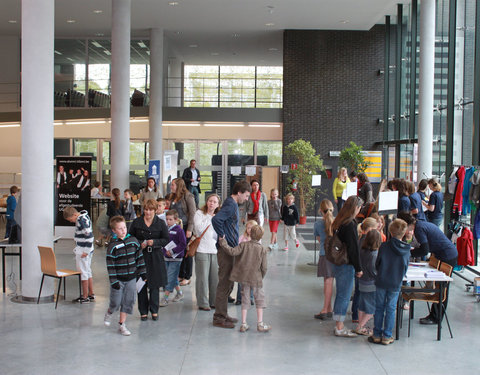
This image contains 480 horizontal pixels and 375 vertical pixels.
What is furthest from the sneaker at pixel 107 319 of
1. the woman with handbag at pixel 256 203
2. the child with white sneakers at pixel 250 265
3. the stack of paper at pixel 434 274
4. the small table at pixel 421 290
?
the woman with handbag at pixel 256 203

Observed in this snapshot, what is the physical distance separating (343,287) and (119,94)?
10.3 m

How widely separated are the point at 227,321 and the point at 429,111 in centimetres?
863

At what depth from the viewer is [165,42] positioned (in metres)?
22.9

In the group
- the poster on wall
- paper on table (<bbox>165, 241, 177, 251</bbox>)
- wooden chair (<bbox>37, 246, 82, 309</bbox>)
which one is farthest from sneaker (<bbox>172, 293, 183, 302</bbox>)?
the poster on wall

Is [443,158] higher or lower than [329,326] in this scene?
higher

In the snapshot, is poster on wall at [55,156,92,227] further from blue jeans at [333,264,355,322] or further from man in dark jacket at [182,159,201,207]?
man in dark jacket at [182,159,201,207]

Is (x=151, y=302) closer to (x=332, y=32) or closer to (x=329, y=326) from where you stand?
(x=329, y=326)

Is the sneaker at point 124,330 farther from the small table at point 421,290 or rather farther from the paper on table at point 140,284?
the small table at point 421,290

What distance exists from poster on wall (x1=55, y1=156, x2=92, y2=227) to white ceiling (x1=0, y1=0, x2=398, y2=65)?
793 centimetres

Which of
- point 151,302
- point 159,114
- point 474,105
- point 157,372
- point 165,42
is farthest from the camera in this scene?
point 165,42

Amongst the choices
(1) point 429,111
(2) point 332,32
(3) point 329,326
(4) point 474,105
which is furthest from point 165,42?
(3) point 329,326

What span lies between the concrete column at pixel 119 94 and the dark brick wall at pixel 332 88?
287 inches

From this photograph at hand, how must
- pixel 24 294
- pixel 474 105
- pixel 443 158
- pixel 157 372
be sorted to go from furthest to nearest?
pixel 443 158 → pixel 474 105 → pixel 24 294 → pixel 157 372

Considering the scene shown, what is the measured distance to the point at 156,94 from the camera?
20.7 metres
